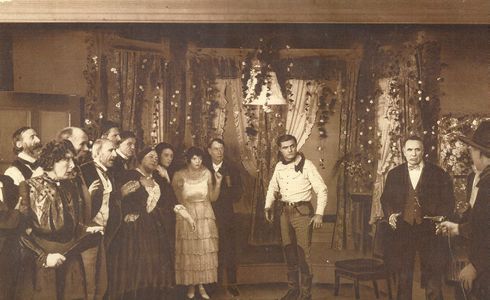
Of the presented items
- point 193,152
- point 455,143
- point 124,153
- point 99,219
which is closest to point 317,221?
point 193,152

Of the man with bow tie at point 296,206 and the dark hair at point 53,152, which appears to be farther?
the man with bow tie at point 296,206

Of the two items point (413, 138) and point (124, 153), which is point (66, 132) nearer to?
point (124, 153)

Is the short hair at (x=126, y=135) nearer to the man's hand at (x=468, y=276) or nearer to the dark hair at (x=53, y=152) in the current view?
the dark hair at (x=53, y=152)

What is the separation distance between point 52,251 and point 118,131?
122 centimetres

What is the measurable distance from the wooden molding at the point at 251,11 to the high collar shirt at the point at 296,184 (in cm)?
131

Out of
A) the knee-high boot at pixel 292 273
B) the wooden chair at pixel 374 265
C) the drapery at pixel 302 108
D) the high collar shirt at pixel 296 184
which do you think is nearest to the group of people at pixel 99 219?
the high collar shirt at pixel 296 184

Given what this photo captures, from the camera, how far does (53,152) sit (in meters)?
5.29

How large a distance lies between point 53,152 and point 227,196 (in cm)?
160

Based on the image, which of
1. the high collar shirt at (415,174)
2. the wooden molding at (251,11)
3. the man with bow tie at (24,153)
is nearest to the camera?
the wooden molding at (251,11)

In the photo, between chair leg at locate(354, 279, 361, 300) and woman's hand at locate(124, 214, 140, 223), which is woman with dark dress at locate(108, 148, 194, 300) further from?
chair leg at locate(354, 279, 361, 300)

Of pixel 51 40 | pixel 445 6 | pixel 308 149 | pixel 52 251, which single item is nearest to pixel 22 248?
pixel 52 251

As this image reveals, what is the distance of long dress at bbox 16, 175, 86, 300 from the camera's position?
5.28 metres

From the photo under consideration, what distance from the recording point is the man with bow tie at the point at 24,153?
17.2 ft

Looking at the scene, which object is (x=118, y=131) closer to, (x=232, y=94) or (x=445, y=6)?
(x=232, y=94)
